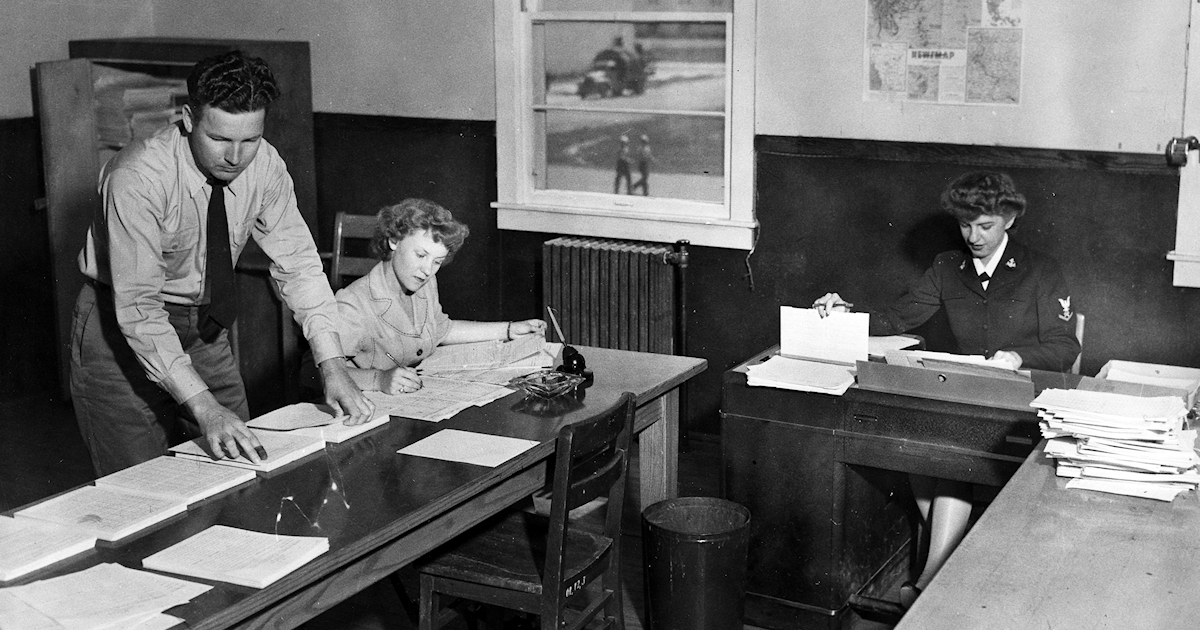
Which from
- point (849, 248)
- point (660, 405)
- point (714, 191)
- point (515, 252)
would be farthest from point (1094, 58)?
point (515, 252)

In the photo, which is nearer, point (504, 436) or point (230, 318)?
point (504, 436)

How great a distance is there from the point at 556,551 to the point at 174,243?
4.04 ft

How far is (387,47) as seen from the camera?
589cm

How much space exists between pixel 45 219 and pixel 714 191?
3.30 metres

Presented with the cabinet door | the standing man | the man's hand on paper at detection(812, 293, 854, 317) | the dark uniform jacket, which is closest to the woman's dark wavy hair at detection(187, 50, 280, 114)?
the standing man

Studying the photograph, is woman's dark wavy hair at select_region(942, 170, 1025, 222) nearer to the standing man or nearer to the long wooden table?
the long wooden table

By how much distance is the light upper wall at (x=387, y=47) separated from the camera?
18.7 feet

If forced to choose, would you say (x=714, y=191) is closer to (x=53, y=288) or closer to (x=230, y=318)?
(x=230, y=318)

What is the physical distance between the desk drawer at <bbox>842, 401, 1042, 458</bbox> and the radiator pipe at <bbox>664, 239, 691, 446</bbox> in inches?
73.9

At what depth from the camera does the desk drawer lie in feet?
10.9

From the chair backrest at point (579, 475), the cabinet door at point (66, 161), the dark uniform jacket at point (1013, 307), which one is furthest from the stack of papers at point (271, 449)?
the cabinet door at point (66, 161)

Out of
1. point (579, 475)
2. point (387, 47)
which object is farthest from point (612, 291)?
point (579, 475)

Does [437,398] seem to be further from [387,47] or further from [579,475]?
[387,47]

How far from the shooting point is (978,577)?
92.4 inches
